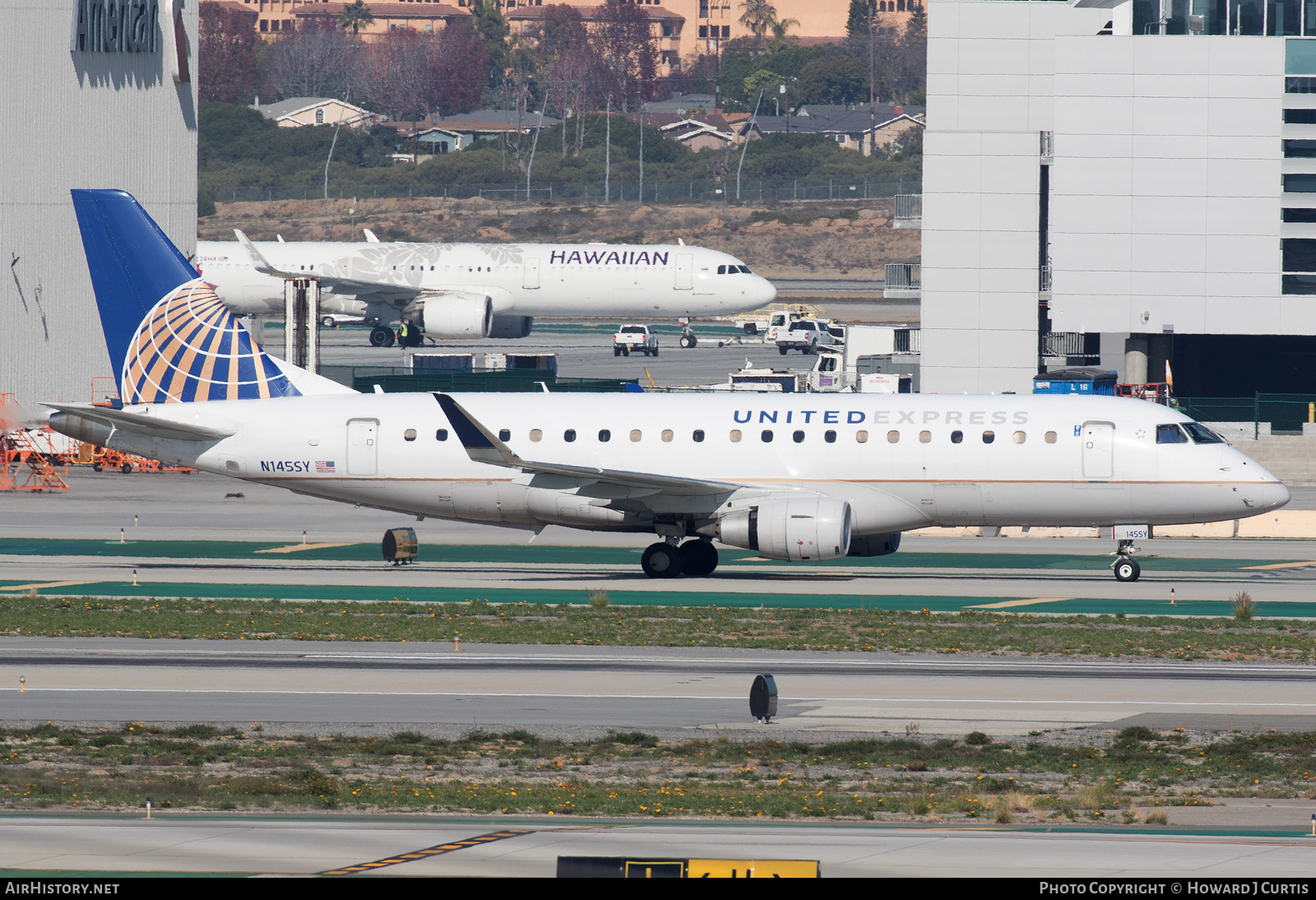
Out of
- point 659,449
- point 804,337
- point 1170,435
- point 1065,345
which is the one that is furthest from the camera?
point 804,337

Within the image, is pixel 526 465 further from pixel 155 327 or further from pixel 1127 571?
pixel 1127 571

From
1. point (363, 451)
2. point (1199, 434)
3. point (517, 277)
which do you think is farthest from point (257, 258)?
point (1199, 434)

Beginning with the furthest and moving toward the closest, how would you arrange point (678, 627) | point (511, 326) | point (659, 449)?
point (511, 326), point (659, 449), point (678, 627)

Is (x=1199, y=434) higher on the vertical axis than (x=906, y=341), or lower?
lower

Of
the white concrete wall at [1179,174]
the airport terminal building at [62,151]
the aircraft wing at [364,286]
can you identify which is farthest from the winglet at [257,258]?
the white concrete wall at [1179,174]

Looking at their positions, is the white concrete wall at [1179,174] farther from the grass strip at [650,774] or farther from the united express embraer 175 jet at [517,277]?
the grass strip at [650,774]

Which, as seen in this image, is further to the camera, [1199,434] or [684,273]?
[684,273]

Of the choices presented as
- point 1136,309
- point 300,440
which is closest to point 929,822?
point 300,440

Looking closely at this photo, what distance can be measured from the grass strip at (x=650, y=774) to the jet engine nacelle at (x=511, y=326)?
8122cm

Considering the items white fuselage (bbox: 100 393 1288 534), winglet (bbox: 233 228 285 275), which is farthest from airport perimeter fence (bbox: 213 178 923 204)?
white fuselage (bbox: 100 393 1288 534)

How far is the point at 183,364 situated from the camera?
40.7 m

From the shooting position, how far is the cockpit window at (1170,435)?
3750cm

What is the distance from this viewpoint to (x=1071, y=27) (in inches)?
3046

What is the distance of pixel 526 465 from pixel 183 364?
32.7 feet
